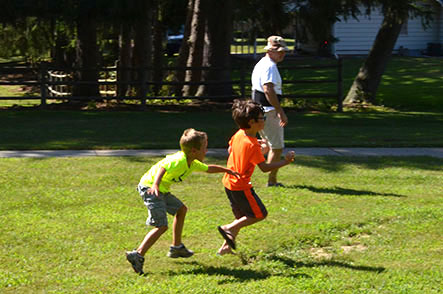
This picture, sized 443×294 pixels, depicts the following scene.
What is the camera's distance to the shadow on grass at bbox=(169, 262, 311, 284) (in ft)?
18.5

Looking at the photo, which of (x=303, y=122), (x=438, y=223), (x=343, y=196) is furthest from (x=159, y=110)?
(x=438, y=223)

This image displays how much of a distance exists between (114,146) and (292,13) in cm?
929

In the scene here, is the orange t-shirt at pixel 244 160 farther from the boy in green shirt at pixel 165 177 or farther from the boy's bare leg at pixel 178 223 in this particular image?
the boy's bare leg at pixel 178 223

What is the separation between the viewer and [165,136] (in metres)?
13.7

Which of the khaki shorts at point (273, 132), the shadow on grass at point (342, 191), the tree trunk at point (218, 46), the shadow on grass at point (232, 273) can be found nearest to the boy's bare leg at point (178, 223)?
the shadow on grass at point (232, 273)

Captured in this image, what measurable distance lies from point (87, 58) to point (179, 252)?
15919mm

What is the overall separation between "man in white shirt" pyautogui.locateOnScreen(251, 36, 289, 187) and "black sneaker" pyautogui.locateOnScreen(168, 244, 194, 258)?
110 inches

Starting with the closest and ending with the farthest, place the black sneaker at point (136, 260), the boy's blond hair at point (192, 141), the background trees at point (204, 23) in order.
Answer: the boy's blond hair at point (192, 141) < the black sneaker at point (136, 260) < the background trees at point (204, 23)

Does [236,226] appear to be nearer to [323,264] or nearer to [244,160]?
[244,160]

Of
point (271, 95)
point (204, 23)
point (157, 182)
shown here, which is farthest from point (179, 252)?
point (204, 23)

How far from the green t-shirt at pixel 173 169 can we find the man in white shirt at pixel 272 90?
2.90m

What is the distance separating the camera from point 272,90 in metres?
8.38

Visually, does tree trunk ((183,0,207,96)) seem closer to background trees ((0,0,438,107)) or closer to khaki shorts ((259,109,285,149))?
background trees ((0,0,438,107))

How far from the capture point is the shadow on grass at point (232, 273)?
563cm
